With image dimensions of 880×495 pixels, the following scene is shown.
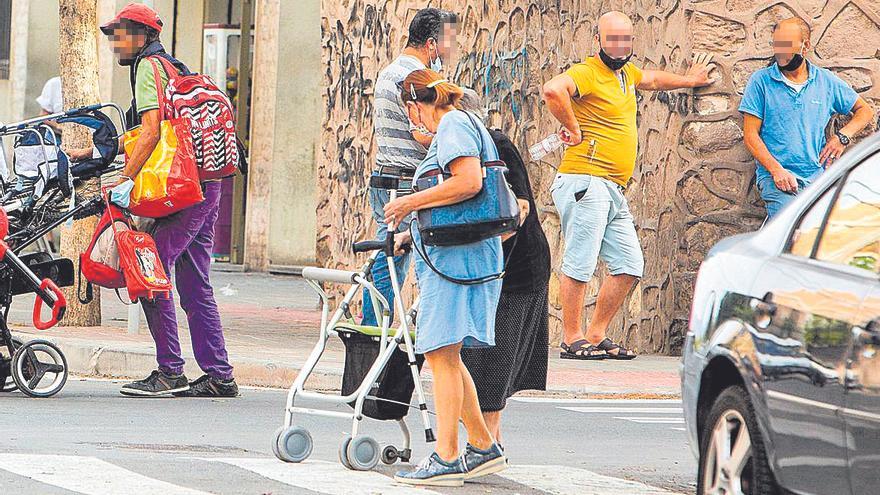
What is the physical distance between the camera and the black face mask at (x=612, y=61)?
494 inches

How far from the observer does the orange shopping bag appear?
1016cm

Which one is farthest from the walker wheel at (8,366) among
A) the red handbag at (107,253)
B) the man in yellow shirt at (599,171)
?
the man in yellow shirt at (599,171)

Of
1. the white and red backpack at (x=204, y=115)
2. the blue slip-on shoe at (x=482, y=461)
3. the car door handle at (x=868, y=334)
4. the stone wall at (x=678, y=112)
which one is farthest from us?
the stone wall at (x=678, y=112)

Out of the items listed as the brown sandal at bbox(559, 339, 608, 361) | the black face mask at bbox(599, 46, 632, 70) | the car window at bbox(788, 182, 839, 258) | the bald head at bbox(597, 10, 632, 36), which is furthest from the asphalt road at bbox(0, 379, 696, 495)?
the bald head at bbox(597, 10, 632, 36)

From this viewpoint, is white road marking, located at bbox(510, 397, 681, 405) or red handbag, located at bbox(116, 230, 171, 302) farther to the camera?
white road marking, located at bbox(510, 397, 681, 405)

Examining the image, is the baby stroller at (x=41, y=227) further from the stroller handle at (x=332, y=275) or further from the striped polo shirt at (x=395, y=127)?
the stroller handle at (x=332, y=275)

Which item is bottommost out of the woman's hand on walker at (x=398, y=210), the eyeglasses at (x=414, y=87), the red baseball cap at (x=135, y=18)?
the woman's hand on walker at (x=398, y=210)

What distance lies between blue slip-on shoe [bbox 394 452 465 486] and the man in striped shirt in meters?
2.10

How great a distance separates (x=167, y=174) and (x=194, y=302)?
868 millimetres

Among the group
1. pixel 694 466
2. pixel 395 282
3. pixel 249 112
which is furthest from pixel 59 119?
pixel 249 112

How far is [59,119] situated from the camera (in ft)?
35.3

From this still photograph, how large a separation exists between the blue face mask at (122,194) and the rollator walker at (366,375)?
2.51 metres

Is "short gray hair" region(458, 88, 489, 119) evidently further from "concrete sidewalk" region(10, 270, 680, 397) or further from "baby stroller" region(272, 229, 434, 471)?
"concrete sidewalk" region(10, 270, 680, 397)

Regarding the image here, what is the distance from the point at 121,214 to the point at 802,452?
18.8ft
